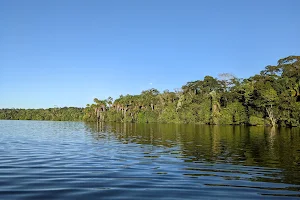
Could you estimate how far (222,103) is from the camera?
382 ft

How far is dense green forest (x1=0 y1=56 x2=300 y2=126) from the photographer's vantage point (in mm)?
78688

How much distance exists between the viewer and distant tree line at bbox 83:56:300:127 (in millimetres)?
78625

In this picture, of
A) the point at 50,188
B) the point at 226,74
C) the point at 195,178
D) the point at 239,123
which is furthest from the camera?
the point at 226,74

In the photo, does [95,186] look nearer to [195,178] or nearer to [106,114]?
[195,178]

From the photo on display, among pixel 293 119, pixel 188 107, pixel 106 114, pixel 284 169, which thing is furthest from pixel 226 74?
pixel 284 169

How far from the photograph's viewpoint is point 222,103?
116 meters

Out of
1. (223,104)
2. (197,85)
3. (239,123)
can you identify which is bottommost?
(239,123)

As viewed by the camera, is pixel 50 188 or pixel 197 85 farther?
pixel 197 85

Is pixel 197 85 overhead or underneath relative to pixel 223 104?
overhead

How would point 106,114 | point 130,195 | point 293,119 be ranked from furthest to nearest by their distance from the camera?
point 106,114, point 293,119, point 130,195

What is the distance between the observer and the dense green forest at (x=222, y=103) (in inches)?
3098

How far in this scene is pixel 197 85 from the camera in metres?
127

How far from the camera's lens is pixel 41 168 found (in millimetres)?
13852

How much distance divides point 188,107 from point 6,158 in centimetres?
10983
